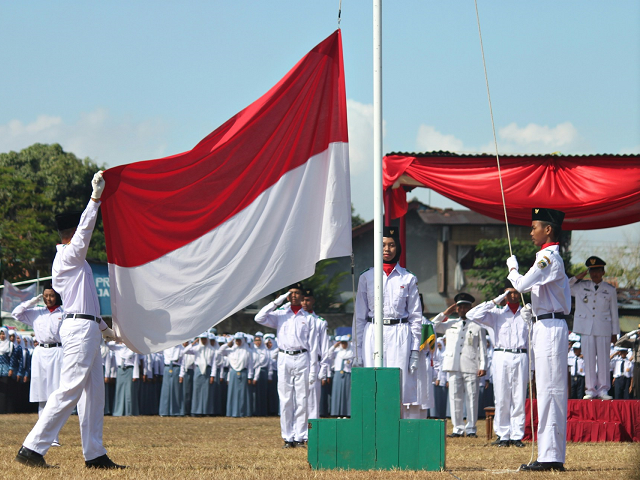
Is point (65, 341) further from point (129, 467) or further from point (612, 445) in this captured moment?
point (612, 445)

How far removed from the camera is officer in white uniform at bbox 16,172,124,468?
7811 mm

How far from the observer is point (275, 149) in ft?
26.8

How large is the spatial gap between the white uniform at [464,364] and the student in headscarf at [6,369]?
33.6 ft

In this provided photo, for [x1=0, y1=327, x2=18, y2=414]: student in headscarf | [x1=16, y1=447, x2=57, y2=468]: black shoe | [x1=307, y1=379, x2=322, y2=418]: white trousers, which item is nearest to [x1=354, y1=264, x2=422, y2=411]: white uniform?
[x1=307, y1=379, x2=322, y2=418]: white trousers

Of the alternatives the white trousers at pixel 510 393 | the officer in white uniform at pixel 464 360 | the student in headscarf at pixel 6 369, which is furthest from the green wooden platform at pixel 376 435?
the student in headscarf at pixel 6 369

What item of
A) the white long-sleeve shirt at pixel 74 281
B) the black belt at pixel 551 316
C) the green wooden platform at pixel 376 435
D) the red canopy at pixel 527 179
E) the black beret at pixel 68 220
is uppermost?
the red canopy at pixel 527 179

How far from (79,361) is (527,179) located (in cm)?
611

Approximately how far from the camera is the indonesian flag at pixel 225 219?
788 centimetres

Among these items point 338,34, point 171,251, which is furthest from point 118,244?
point 338,34

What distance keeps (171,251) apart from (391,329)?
2.75 m

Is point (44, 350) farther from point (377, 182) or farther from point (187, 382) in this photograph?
point (187, 382)

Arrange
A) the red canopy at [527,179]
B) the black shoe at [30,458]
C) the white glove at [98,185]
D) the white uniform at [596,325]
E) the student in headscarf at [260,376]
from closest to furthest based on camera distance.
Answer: the white glove at [98,185] < the black shoe at [30,458] < the red canopy at [527,179] < the white uniform at [596,325] < the student in headscarf at [260,376]

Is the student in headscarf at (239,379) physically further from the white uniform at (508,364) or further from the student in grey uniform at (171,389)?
the white uniform at (508,364)

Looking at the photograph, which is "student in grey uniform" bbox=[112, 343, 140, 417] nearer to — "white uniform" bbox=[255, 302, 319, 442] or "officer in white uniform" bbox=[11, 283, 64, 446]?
"officer in white uniform" bbox=[11, 283, 64, 446]
